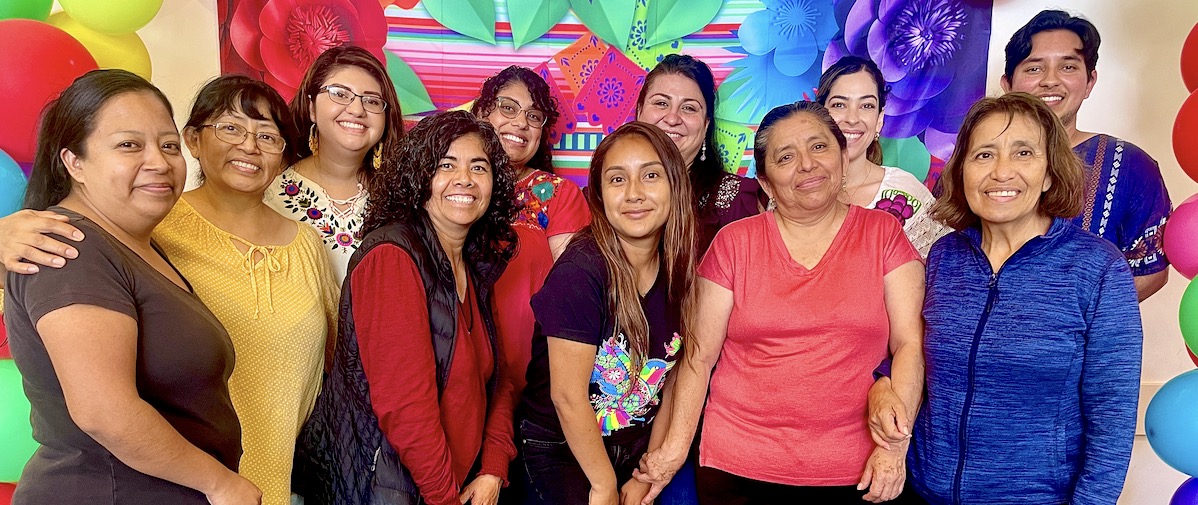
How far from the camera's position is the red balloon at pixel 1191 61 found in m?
2.38

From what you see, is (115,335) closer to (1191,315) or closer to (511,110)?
(511,110)

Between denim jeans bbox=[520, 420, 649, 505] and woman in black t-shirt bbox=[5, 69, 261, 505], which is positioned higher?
woman in black t-shirt bbox=[5, 69, 261, 505]

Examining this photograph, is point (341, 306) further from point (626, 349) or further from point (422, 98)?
point (422, 98)

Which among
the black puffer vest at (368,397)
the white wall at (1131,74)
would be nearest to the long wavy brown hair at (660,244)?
the black puffer vest at (368,397)

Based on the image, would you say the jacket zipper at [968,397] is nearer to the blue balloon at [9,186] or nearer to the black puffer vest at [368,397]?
the black puffer vest at [368,397]

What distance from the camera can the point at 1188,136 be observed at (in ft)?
7.25

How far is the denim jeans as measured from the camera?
199 cm

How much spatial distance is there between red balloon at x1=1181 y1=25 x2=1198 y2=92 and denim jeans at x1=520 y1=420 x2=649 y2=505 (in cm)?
226

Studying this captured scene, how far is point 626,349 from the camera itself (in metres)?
1.96

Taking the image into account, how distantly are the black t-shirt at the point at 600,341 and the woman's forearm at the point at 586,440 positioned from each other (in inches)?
3.4

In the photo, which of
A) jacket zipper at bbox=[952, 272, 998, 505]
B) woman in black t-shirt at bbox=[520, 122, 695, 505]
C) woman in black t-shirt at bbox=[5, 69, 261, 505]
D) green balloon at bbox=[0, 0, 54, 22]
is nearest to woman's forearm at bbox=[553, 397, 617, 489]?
woman in black t-shirt at bbox=[520, 122, 695, 505]

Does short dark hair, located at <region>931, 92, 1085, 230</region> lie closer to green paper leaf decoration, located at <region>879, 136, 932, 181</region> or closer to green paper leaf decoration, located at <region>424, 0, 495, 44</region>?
green paper leaf decoration, located at <region>879, 136, 932, 181</region>

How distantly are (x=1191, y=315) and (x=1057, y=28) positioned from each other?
3.69 ft

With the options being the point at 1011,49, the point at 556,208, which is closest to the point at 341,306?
the point at 556,208
